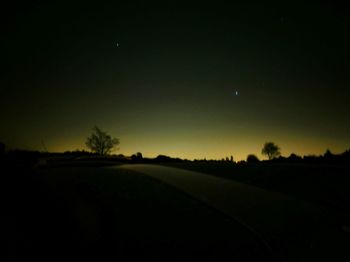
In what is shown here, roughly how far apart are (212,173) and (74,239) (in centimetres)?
895

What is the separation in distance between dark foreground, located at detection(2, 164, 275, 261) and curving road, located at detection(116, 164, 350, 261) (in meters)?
0.44

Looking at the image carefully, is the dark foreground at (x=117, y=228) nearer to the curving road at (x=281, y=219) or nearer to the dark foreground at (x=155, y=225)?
the dark foreground at (x=155, y=225)

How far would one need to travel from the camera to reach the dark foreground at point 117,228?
4.52 meters

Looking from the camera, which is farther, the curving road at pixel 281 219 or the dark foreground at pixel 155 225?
the curving road at pixel 281 219

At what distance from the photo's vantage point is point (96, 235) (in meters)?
4.96

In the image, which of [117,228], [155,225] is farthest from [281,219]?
[117,228]

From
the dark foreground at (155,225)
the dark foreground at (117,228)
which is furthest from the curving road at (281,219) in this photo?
the dark foreground at (117,228)

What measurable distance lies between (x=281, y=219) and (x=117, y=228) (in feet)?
12.5

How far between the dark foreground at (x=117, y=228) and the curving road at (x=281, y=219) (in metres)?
0.44

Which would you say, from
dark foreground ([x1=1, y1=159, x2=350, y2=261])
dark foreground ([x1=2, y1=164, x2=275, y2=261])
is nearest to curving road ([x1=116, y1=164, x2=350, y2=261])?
dark foreground ([x1=1, y1=159, x2=350, y2=261])

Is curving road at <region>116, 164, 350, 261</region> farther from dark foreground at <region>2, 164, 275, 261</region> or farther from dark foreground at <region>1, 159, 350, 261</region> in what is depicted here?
dark foreground at <region>2, 164, 275, 261</region>

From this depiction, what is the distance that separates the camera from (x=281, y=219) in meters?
6.54

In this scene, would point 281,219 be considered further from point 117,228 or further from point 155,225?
point 117,228

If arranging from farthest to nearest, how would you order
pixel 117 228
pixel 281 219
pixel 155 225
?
1. pixel 281 219
2. pixel 155 225
3. pixel 117 228
